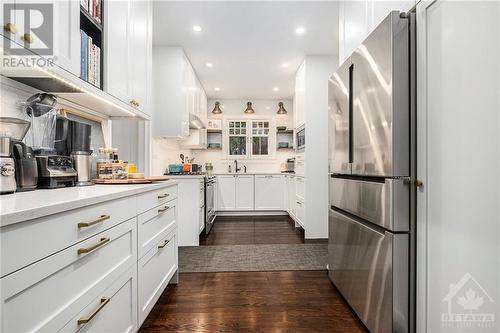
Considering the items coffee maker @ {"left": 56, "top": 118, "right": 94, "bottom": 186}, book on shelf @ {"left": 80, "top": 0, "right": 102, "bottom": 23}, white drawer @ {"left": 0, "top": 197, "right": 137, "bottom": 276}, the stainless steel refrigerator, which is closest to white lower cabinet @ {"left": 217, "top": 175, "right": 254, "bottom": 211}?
the stainless steel refrigerator

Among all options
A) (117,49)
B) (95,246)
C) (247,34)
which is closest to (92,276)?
(95,246)

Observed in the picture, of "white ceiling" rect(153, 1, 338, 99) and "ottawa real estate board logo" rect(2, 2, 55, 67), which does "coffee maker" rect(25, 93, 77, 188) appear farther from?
"white ceiling" rect(153, 1, 338, 99)

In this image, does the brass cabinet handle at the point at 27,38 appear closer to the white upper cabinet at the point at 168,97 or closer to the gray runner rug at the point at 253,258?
the gray runner rug at the point at 253,258

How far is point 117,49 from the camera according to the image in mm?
1803

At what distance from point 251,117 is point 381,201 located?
5071 mm

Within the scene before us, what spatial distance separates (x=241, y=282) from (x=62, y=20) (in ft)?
7.16

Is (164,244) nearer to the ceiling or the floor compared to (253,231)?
nearer to the ceiling

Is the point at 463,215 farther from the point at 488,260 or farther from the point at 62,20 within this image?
the point at 62,20

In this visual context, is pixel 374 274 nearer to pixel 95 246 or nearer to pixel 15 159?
pixel 95 246

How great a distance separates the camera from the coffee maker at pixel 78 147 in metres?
1.58

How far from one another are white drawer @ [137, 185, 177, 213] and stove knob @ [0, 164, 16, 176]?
54cm

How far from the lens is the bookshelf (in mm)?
1488

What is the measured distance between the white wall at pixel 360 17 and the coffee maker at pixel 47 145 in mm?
2049

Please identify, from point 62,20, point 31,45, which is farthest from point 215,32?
point 31,45
